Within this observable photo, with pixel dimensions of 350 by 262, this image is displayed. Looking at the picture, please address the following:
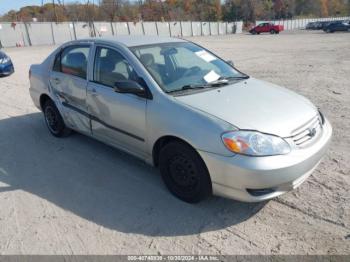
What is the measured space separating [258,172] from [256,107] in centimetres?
77

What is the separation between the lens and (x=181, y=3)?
298 ft

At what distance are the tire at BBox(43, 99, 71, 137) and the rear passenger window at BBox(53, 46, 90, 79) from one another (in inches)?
25.4

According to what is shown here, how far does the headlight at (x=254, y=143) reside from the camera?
8.96ft

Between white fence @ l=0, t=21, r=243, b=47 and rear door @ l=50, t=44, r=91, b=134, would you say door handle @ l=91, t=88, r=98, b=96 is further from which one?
white fence @ l=0, t=21, r=243, b=47


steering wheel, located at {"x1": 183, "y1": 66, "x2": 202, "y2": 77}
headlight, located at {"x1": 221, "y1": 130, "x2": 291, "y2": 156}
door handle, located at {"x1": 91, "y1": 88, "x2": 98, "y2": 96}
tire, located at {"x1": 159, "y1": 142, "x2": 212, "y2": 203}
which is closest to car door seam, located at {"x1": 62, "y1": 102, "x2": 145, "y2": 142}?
door handle, located at {"x1": 91, "y1": 88, "x2": 98, "y2": 96}

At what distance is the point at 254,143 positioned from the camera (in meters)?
2.75

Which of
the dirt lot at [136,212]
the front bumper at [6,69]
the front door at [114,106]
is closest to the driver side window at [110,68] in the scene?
the front door at [114,106]

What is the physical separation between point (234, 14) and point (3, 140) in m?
88.6

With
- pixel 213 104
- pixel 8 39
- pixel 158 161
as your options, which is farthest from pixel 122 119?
pixel 8 39

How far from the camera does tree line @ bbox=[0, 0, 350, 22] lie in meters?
60.6

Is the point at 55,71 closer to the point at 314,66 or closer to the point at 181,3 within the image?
the point at 314,66

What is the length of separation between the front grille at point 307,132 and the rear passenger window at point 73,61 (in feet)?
9.31

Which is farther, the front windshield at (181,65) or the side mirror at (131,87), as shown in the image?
the front windshield at (181,65)

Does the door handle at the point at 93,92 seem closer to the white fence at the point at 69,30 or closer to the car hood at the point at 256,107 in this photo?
the car hood at the point at 256,107
